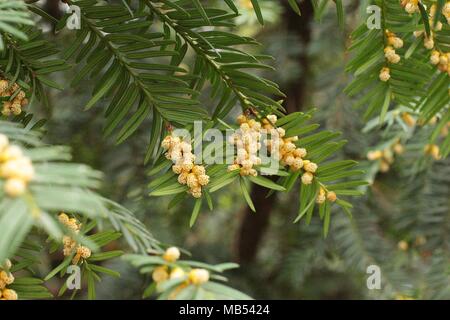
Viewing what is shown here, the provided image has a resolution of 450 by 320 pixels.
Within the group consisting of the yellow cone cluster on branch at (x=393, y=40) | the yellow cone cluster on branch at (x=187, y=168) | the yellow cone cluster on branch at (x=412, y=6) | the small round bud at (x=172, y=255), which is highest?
the yellow cone cluster on branch at (x=412, y=6)

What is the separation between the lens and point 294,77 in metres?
1.36

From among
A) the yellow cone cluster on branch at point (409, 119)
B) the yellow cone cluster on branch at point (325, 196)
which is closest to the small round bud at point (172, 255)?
the yellow cone cluster on branch at point (325, 196)

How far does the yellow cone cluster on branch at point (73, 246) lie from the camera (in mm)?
475

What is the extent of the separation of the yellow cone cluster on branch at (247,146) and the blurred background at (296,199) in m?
0.54

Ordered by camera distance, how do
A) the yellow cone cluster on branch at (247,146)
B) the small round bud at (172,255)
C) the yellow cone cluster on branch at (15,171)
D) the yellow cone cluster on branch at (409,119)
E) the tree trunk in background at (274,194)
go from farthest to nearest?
the tree trunk in background at (274,194)
the yellow cone cluster on branch at (409,119)
the yellow cone cluster on branch at (247,146)
the small round bud at (172,255)
the yellow cone cluster on branch at (15,171)

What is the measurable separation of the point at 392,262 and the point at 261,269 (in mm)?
354

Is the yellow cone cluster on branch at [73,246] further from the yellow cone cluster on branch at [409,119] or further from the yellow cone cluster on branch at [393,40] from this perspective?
the yellow cone cluster on branch at [409,119]

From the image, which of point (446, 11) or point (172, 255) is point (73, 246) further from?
point (446, 11)

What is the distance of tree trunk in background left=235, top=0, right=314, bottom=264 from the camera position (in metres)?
1.44

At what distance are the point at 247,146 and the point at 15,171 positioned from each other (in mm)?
262

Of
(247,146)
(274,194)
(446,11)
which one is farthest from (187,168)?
(274,194)

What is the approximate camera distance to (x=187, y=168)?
1.73 feet

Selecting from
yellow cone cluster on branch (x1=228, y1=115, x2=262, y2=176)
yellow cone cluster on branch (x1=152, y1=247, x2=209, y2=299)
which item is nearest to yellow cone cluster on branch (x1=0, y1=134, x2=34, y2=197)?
yellow cone cluster on branch (x1=152, y1=247, x2=209, y2=299)

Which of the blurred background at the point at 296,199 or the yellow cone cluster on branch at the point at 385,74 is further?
the blurred background at the point at 296,199
